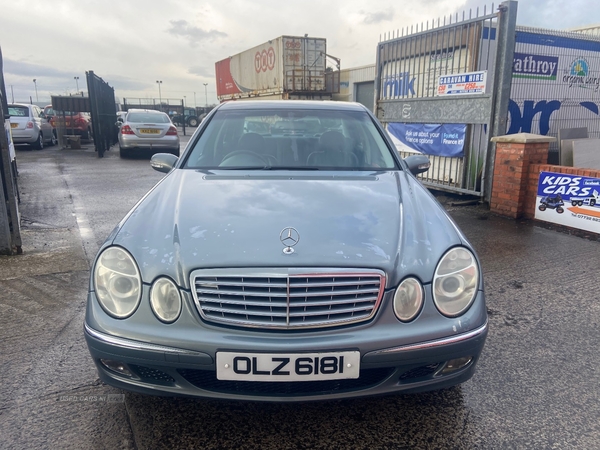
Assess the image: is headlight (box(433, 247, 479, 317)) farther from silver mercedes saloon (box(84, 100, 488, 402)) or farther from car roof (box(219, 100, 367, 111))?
car roof (box(219, 100, 367, 111))

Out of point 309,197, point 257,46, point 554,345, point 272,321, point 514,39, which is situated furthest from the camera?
point 257,46

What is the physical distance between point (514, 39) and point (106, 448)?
6691 mm

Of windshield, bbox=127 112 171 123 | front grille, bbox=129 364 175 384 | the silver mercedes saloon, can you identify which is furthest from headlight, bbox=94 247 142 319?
windshield, bbox=127 112 171 123

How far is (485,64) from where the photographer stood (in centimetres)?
689

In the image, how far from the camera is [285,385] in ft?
6.25

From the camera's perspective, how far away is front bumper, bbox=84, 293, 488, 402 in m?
1.84

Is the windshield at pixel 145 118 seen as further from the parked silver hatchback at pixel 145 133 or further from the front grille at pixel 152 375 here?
the front grille at pixel 152 375

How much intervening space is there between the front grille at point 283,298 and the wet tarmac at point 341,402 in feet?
1.96

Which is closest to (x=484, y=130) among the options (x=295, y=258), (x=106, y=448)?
(x=295, y=258)

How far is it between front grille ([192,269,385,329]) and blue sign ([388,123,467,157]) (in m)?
5.83

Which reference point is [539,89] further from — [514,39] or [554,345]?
[554,345]

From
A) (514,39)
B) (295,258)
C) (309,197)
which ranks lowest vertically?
(295,258)

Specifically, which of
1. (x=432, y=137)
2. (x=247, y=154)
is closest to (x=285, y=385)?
(x=247, y=154)

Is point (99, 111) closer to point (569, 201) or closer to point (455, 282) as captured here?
point (569, 201)
